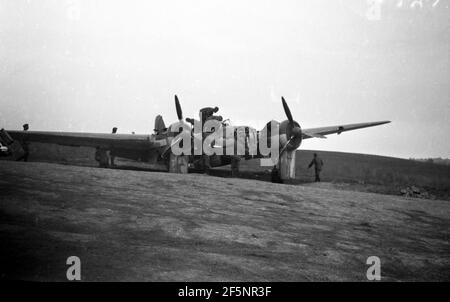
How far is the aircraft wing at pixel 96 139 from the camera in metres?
22.5

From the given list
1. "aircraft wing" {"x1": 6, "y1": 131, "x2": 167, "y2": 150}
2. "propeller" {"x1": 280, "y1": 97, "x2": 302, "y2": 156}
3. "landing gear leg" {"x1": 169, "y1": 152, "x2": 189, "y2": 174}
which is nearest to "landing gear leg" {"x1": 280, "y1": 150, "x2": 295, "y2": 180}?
"propeller" {"x1": 280, "y1": 97, "x2": 302, "y2": 156}

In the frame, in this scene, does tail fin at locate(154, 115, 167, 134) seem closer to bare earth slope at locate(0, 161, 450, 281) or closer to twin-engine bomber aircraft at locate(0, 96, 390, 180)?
twin-engine bomber aircraft at locate(0, 96, 390, 180)

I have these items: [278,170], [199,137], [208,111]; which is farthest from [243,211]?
[208,111]

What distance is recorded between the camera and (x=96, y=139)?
22562 millimetres

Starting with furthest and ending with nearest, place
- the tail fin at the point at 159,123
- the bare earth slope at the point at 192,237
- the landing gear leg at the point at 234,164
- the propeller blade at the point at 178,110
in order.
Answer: the tail fin at the point at 159,123, the propeller blade at the point at 178,110, the landing gear leg at the point at 234,164, the bare earth slope at the point at 192,237

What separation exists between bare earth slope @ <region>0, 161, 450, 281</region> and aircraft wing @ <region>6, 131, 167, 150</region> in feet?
43.0

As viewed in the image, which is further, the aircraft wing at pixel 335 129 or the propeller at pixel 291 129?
the aircraft wing at pixel 335 129

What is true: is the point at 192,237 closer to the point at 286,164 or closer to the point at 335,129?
the point at 286,164

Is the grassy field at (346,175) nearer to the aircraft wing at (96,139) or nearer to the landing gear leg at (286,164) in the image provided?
the landing gear leg at (286,164)

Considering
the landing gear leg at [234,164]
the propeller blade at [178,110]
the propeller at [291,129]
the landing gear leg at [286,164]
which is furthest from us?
the propeller blade at [178,110]

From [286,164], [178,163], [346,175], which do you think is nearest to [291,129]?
[286,164]

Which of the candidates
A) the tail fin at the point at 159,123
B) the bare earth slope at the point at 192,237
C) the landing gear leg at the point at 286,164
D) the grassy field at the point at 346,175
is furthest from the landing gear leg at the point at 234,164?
the bare earth slope at the point at 192,237

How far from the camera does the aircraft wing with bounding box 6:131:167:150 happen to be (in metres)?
22.5
